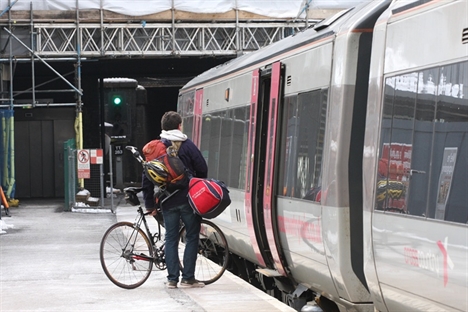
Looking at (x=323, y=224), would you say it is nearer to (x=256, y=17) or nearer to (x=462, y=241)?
(x=462, y=241)

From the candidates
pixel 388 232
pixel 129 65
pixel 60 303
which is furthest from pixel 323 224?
pixel 129 65

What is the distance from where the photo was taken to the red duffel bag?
9336 millimetres

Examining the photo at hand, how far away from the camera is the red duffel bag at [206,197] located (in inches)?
368

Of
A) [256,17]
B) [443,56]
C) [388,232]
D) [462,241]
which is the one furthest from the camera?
[256,17]

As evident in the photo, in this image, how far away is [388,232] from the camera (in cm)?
670

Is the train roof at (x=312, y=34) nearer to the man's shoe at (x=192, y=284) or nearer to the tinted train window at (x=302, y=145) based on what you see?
the tinted train window at (x=302, y=145)

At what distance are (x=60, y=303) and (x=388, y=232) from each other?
12.9 feet

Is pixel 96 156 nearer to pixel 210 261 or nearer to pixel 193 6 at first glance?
pixel 193 6

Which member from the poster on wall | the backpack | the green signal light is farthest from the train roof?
the green signal light

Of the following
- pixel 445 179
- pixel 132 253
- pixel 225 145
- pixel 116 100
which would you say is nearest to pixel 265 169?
pixel 132 253

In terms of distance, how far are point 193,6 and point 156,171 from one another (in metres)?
17.7

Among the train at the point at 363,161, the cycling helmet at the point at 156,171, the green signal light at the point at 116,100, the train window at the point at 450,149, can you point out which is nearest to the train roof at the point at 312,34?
the train at the point at 363,161

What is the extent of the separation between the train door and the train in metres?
0.02

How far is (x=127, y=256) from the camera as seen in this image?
10.2 meters
